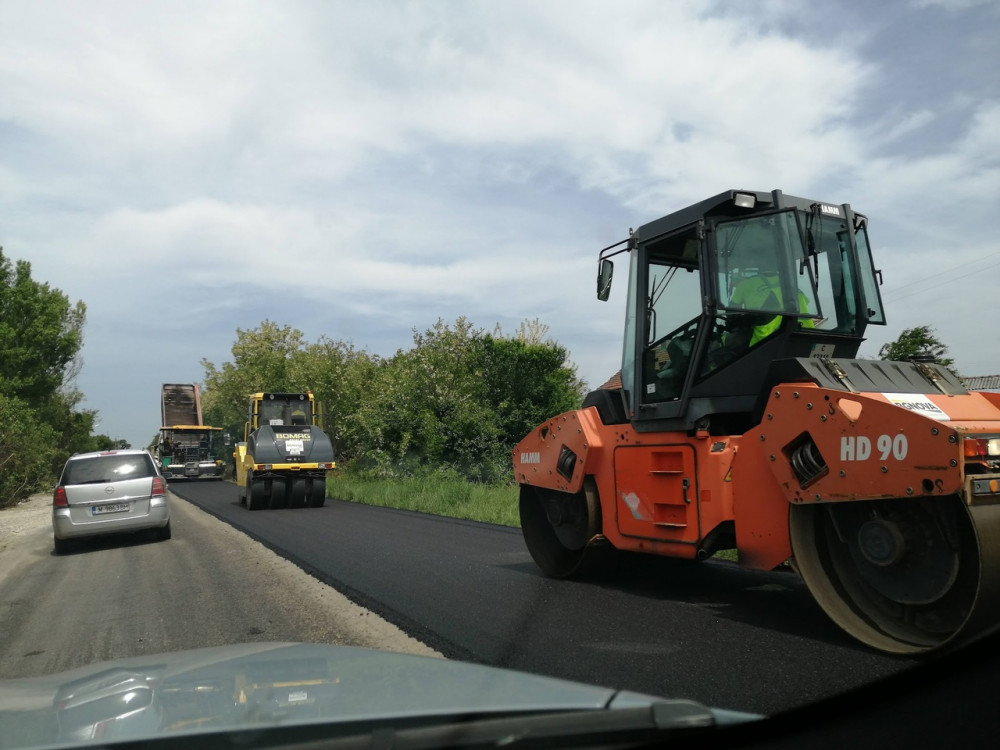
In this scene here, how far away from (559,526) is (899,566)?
351 cm

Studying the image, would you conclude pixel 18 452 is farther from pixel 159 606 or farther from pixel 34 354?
pixel 159 606

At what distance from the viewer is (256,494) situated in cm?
1920

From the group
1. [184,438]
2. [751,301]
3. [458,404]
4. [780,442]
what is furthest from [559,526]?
[184,438]

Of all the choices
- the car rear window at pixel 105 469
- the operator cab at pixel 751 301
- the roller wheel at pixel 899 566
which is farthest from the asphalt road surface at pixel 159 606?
the operator cab at pixel 751 301

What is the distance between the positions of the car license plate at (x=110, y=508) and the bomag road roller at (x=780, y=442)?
7.15 metres

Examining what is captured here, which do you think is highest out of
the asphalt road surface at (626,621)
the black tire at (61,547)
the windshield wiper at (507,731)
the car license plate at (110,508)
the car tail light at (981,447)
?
the car tail light at (981,447)

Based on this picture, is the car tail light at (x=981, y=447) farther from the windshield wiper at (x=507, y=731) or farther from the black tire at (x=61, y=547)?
the black tire at (x=61, y=547)

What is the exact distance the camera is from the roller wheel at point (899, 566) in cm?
416

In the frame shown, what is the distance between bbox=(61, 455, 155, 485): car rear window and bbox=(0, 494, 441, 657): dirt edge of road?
4.32ft

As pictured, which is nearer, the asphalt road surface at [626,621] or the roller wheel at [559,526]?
the asphalt road surface at [626,621]

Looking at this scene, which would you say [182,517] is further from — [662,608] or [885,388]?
[885,388]

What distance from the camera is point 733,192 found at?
6004mm

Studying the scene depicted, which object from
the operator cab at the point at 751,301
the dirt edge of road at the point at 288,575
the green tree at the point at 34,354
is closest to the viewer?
the dirt edge of road at the point at 288,575

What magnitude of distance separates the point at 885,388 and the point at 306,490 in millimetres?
16419
